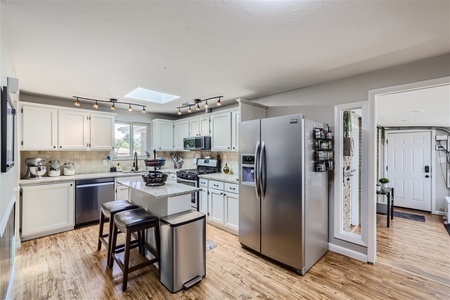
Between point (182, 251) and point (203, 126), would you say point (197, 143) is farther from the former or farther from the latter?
point (182, 251)

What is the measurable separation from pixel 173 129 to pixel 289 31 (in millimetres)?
4316

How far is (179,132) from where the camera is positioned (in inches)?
213

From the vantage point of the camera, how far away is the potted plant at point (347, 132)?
2.96 meters

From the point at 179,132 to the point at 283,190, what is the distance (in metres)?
3.60

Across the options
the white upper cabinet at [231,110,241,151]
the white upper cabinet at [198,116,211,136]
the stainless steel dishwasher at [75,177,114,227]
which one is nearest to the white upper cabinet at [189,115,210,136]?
the white upper cabinet at [198,116,211,136]

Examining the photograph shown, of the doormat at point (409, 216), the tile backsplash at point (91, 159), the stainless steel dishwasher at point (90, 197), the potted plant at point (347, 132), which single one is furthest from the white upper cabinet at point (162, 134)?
the doormat at point (409, 216)

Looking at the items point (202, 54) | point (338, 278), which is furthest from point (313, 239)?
point (202, 54)

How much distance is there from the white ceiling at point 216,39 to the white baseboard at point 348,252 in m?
2.37

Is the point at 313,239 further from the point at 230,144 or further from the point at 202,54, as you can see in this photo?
the point at 202,54

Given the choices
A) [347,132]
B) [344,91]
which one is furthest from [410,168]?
[344,91]

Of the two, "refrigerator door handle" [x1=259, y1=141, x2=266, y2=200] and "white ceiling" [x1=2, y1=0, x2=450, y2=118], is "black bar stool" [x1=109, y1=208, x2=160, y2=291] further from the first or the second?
"white ceiling" [x1=2, y1=0, x2=450, y2=118]

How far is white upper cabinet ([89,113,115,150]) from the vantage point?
425 cm

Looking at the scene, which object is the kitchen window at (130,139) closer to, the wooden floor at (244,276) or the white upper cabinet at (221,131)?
the white upper cabinet at (221,131)

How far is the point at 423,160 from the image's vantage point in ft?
17.4
